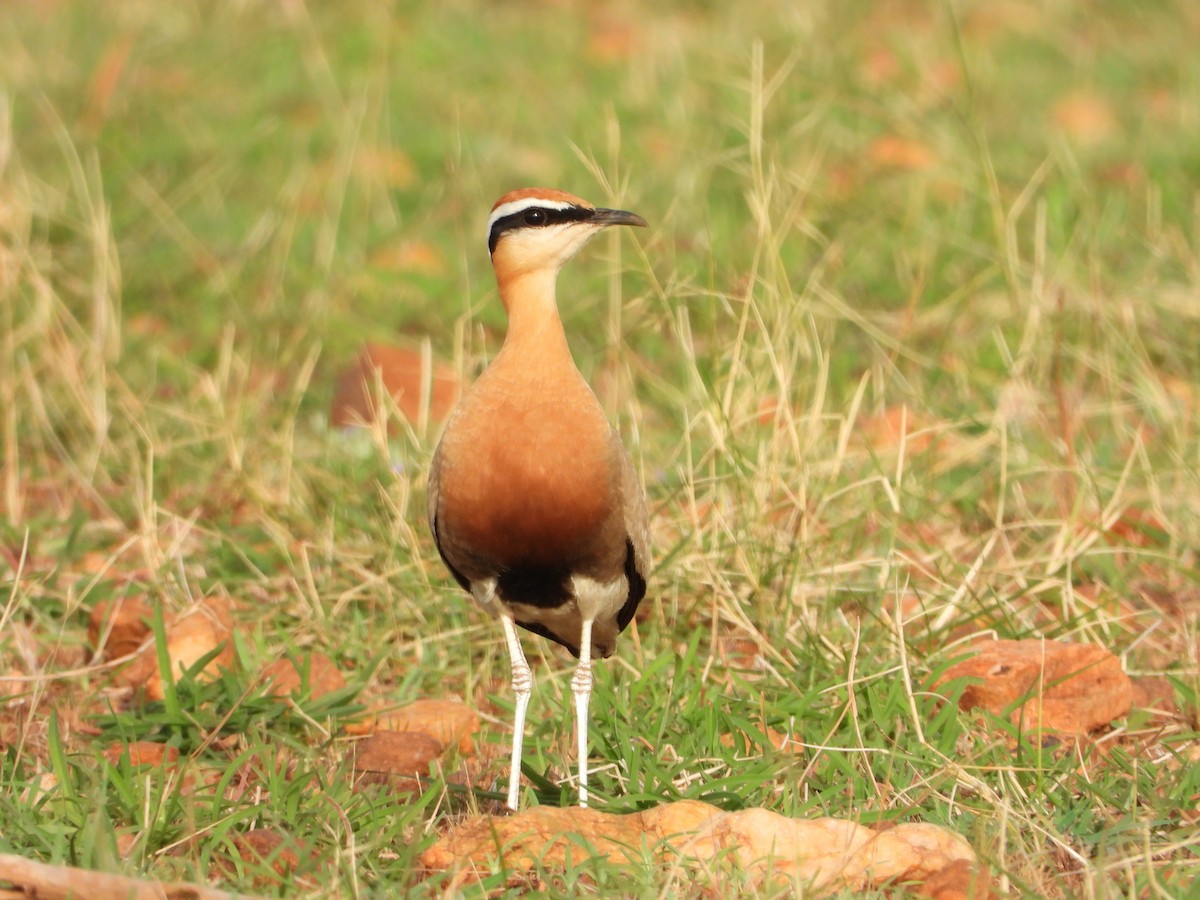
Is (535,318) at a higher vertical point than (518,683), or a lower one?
higher

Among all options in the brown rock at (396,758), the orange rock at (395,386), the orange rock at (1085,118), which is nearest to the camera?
the brown rock at (396,758)

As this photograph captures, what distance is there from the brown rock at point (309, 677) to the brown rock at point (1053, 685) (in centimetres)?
150

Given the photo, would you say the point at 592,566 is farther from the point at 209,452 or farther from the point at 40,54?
the point at 40,54

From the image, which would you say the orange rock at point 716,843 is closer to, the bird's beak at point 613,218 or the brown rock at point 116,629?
the bird's beak at point 613,218

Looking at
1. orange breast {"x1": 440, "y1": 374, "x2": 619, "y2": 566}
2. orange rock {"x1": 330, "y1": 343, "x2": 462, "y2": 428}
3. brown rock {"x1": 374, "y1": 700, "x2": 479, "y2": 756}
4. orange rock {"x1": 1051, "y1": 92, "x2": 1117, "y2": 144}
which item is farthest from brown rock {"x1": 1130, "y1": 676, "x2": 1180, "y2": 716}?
orange rock {"x1": 1051, "y1": 92, "x2": 1117, "y2": 144}

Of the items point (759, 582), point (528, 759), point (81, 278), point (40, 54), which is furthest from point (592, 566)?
point (40, 54)

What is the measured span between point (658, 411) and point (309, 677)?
1.98 metres

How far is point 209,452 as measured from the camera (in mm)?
5590

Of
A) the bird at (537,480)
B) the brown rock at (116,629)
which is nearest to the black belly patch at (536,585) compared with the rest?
the bird at (537,480)

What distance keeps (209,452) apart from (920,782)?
2.91 m

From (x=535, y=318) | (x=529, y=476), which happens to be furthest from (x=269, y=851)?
(x=535, y=318)

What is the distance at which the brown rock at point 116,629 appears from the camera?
4.54 metres

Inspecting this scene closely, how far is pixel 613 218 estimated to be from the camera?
386 cm

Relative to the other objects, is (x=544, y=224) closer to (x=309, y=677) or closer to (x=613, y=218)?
(x=613, y=218)
